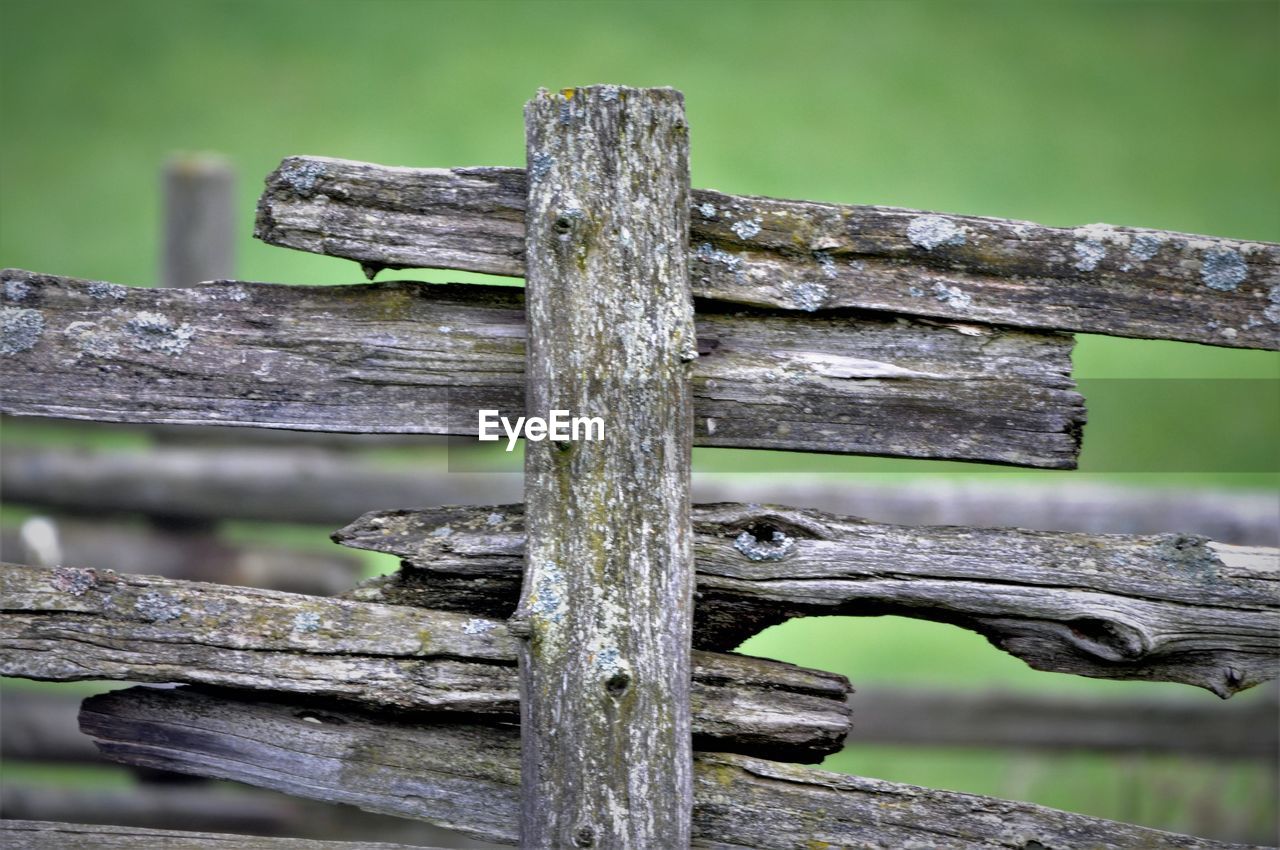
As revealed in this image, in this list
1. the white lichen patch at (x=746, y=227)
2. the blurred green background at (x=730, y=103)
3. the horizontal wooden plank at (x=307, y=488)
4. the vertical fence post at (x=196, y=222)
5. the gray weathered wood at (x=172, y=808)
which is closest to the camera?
the white lichen patch at (x=746, y=227)

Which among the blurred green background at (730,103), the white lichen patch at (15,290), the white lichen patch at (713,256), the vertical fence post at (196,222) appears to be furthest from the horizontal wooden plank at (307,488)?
the blurred green background at (730,103)

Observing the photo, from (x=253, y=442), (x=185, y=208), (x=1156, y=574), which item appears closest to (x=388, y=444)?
(x=253, y=442)

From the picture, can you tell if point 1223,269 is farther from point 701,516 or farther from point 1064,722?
point 1064,722

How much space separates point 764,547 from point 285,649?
29.7 inches

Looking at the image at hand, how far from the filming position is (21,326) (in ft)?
5.43

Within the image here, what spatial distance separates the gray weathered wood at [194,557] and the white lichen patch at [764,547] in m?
2.61

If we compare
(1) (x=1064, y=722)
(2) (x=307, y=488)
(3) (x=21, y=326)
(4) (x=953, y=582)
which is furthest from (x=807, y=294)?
(1) (x=1064, y=722)

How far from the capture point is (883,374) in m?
1.68

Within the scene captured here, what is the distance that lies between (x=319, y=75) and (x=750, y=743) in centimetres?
1062

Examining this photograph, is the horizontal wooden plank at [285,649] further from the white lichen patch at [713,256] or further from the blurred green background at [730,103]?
the blurred green background at [730,103]

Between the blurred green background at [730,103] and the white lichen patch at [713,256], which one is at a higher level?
the blurred green background at [730,103]

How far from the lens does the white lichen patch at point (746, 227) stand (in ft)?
5.38

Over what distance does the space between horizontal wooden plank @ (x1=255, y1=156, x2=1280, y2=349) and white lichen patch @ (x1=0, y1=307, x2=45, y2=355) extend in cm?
38

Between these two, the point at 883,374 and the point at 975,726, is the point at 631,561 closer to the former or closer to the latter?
the point at 883,374
